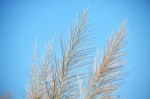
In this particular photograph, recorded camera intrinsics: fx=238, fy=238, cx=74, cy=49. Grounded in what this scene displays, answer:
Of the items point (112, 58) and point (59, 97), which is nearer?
point (59, 97)

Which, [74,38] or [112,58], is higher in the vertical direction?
[74,38]

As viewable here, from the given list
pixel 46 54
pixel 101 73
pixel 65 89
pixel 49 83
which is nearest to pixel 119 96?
pixel 101 73

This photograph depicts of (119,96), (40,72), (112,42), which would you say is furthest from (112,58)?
(40,72)

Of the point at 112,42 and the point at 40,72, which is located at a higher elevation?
the point at 112,42

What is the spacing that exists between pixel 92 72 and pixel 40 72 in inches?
20.3

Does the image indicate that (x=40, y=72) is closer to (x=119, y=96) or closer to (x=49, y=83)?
(x=49, y=83)

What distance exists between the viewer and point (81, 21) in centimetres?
243

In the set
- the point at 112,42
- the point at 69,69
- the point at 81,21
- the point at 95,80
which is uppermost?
the point at 81,21

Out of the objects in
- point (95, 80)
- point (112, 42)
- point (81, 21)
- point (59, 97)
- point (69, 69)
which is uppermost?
point (81, 21)

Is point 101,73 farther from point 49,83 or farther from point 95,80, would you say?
point 49,83

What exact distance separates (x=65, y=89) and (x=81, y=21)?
2.35ft

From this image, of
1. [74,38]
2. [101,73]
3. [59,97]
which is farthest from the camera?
[74,38]

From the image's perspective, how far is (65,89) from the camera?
86.0 inches

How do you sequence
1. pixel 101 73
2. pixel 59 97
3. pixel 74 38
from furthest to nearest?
pixel 74 38
pixel 101 73
pixel 59 97
